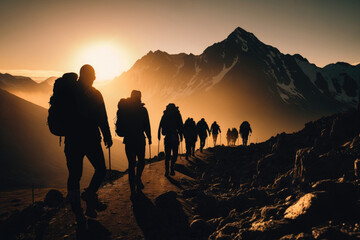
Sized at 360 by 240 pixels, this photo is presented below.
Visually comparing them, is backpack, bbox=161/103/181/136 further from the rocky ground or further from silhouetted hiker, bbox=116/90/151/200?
silhouetted hiker, bbox=116/90/151/200

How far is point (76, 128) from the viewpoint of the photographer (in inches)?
172

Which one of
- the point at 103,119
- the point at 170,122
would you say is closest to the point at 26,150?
the point at 170,122

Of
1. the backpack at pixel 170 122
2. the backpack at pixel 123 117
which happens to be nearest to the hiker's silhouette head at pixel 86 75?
the backpack at pixel 123 117

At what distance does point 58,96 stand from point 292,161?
854 centimetres

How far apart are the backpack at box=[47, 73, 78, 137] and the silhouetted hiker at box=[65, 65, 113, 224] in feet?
0.36

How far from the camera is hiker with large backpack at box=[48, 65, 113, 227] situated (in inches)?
169

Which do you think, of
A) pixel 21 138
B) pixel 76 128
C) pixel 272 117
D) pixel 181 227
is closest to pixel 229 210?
pixel 181 227

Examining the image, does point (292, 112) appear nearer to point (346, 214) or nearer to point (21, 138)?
point (21, 138)

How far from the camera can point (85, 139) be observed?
4.44 metres

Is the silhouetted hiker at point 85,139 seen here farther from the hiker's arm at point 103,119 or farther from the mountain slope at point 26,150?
the mountain slope at point 26,150

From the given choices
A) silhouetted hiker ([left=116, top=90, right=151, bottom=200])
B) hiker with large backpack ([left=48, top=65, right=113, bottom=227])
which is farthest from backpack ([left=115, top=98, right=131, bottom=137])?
hiker with large backpack ([left=48, top=65, right=113, bottom=227])

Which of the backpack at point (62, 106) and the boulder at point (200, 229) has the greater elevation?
the backpack at point (62, 106)

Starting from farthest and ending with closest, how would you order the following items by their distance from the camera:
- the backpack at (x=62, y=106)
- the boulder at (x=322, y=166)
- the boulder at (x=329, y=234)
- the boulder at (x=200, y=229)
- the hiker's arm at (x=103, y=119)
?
the boulder at (x=322, y=166) → the hiker's arm at (x=103, y=119) → the backpack at (x=62, y=106) → the boulder at (x=200, y=229) → the boulder at (x=329, y=234)

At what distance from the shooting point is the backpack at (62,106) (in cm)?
427
